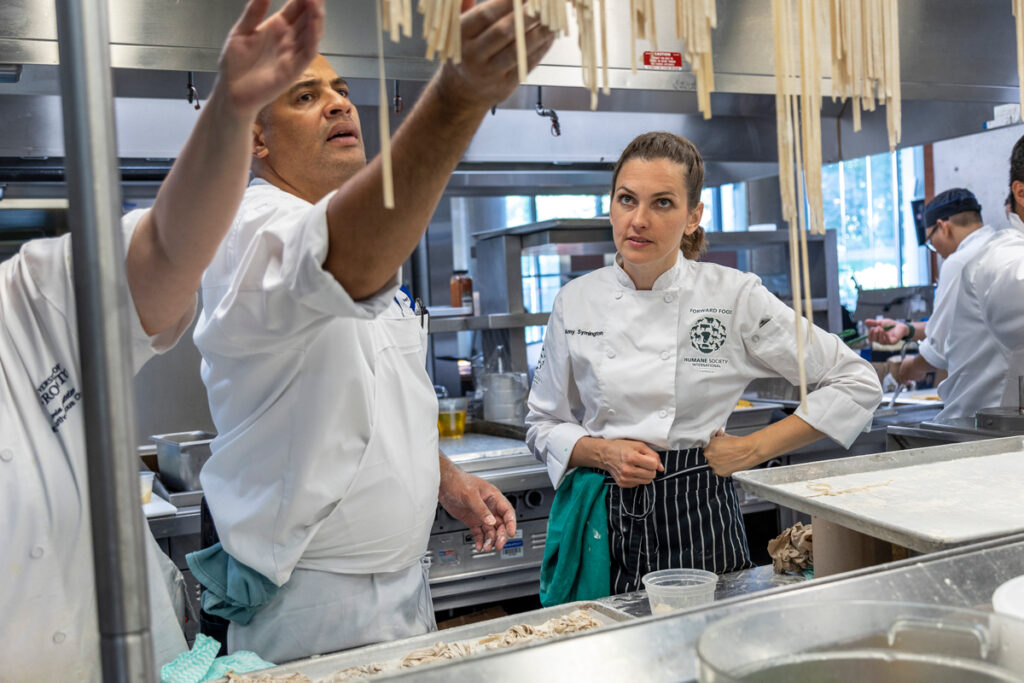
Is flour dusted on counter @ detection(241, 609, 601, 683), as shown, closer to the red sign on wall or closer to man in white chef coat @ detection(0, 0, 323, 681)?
man in white chef coat @ detection(0, 0, 323, 681)

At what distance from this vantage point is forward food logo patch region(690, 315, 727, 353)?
2129mm

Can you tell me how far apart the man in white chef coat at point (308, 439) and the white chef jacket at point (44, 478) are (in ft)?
0.53

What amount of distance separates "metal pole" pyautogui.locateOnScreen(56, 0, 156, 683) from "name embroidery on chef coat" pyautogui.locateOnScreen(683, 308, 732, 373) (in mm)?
1704

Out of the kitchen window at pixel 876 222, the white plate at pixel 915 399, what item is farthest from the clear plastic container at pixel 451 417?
the kitchen window at pixel 876 222

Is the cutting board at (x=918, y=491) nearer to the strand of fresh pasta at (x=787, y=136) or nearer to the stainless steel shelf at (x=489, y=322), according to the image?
the strand of fresh pasta at (x=787, y=136)

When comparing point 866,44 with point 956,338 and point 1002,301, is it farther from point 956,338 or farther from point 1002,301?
point 956,338

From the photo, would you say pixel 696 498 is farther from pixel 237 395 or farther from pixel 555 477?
pixel 237 395

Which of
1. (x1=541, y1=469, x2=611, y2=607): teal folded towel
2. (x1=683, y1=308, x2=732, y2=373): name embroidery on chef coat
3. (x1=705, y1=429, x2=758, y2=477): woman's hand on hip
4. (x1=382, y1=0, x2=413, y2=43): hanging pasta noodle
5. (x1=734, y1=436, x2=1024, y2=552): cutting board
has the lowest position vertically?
(x1=541, y1=469, x2=611, y2=607): teal folded towel

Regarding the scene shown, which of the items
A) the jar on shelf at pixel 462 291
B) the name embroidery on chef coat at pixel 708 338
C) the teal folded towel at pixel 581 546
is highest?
the jar on shelf at pixel 462 291

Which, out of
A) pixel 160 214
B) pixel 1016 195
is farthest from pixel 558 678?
pixel 1016 195

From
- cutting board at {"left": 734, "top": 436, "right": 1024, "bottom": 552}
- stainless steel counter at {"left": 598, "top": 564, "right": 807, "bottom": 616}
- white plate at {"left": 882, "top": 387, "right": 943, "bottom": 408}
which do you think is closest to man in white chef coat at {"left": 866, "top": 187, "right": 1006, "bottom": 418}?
white plate at {"left": 882, "top": 387, "right": 943, "bottom": 408}

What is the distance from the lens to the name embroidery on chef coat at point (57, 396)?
1.23 metres

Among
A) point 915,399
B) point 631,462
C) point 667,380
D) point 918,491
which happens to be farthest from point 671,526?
point 915,399

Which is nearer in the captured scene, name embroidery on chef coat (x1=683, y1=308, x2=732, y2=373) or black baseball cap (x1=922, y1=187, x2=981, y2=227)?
name embroidery on chef coat (x1=683, y1=308, x2=732, y2=373)
